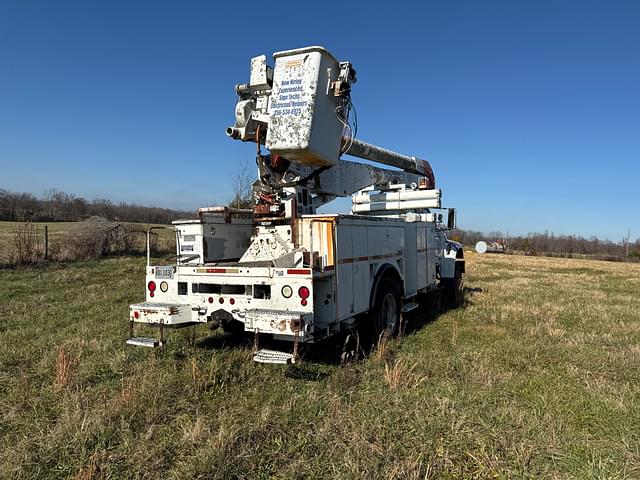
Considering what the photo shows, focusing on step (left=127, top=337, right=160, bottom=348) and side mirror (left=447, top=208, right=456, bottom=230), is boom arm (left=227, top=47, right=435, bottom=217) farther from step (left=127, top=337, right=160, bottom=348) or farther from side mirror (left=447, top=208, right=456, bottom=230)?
side mirror (left=447, top=208, right=456, bottom=230)

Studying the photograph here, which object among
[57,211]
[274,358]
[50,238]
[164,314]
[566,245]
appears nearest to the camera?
[274,358]

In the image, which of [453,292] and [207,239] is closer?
[207,239]

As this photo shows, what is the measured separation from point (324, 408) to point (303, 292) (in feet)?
4.26

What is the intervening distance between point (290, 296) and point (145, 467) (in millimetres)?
2387

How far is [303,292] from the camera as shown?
17.2ft

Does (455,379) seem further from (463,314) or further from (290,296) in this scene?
(463,314)

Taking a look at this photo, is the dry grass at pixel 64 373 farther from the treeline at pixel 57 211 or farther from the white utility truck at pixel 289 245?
the treeline at pixel 57 211

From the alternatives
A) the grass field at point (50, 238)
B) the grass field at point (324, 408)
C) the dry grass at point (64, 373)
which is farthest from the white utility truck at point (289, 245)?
the grass field at point (50, 238)

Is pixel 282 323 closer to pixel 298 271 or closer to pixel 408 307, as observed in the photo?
pixel 298 271

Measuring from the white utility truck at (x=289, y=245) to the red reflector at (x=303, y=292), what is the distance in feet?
0.05

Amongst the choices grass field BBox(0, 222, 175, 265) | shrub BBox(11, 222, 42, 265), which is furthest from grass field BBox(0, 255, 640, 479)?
shrub BBox(11, 222, 42, 265)

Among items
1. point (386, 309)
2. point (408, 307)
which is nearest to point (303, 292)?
point (386, 309)

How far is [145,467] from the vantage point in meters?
3.38

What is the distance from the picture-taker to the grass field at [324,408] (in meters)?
3.44
